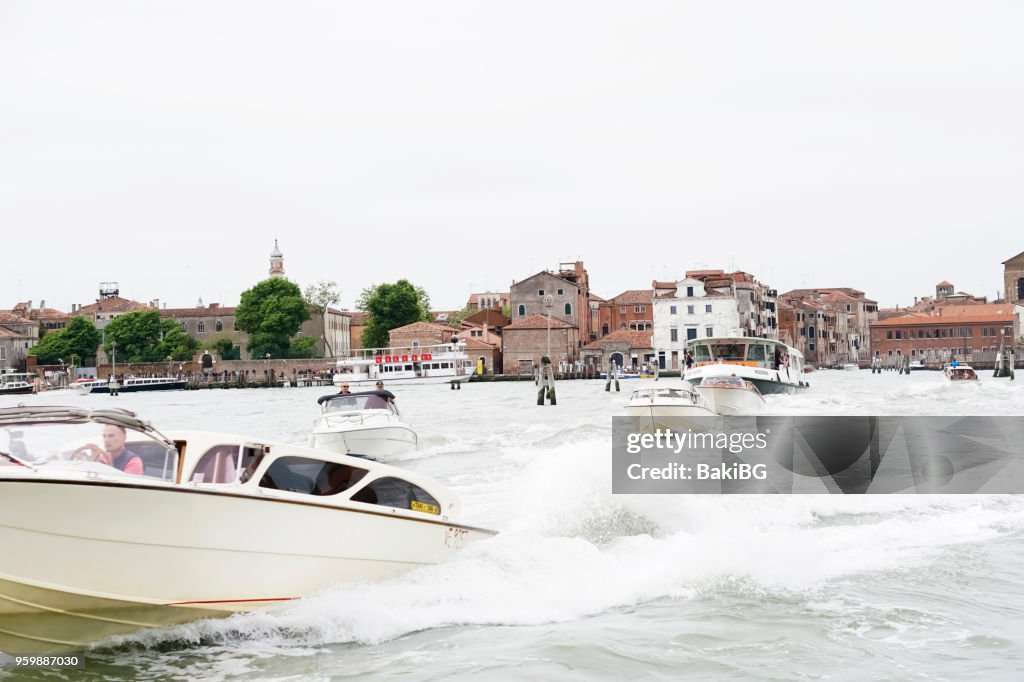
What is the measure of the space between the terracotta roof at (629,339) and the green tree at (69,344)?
183 feet

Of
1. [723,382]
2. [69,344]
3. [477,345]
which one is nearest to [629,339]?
[477,345]

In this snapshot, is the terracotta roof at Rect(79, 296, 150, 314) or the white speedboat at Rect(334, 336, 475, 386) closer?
the white speedboat at Rect(334, 336, 475, 386)

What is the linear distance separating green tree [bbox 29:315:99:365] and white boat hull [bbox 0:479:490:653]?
11967 centimetres

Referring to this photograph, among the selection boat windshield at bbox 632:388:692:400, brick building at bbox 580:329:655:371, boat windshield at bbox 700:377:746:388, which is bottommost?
boat windshield at bbox 632:388:692:400

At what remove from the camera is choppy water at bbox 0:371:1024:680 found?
306 inches

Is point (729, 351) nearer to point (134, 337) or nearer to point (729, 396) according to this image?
point (729, 396)

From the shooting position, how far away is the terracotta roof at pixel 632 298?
116188mm

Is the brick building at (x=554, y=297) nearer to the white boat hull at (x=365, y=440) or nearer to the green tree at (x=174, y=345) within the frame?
the green tree at (x=174, y=345)

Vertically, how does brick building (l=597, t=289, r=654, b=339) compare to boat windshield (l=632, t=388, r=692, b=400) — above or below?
above

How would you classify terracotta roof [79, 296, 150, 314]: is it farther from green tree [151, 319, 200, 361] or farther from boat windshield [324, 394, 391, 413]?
boat windshield [324, 394, 391, 413]

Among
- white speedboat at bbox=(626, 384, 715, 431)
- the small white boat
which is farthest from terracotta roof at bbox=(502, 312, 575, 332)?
white speedboat at bbox=(626, 384, 715, 431)

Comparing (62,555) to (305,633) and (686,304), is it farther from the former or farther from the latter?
(686,304)

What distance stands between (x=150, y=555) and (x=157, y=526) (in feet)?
0.75

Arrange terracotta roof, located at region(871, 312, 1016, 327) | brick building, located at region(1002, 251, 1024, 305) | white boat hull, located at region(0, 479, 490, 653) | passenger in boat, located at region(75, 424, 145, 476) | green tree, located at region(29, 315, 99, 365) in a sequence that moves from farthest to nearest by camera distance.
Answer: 1. brick building, located at region(1002, 251, 1024, 305)
2. terracotta roof, located at region(871, 312, 1016, 327)
3. green tree, located at region(29, 315, 99, 365)
4. passenger in boat, located at region(75, 424, 145, 476)
5. white boat hull, located at region(0, 479, 490, 653)
